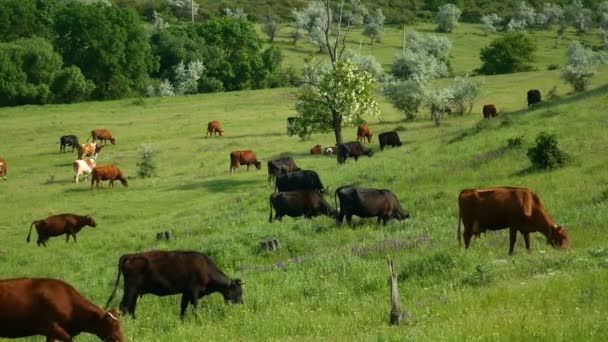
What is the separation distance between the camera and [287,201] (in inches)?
986

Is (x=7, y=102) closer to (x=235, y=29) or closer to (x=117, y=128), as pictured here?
(x=117, y=128)

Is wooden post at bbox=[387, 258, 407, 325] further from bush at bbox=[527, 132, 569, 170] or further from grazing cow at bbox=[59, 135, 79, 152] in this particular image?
grazing cow at bbox=[59, 135, 79, 152]

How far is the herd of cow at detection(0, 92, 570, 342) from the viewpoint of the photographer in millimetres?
10516

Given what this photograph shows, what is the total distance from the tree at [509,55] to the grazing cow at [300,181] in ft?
232

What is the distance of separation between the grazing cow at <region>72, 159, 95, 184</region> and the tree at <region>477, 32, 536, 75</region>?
6549cm

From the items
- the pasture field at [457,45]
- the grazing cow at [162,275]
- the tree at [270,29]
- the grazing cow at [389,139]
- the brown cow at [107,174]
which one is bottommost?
the brown cow at [107,174]

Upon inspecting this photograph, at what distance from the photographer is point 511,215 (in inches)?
606

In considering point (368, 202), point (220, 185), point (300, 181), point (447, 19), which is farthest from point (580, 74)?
point (447, 19)

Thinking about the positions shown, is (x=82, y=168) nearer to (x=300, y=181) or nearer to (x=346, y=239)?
(x=300, y=181)

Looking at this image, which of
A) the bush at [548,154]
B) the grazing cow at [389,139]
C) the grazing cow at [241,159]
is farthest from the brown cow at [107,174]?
the bush at [548,154]

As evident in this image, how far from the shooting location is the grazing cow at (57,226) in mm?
28516

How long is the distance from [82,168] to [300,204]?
2065 cm

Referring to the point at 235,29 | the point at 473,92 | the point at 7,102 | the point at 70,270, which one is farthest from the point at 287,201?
the point at 235,29

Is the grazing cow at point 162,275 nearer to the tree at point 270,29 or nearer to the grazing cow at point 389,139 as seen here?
the grazing cow at point 389,139
